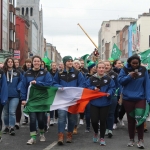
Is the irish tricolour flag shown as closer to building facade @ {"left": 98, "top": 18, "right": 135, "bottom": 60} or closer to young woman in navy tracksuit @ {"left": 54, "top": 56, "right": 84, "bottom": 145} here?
young woman in navy tracksuit @ {"left": 54, "top": 56, "right": 84, "bottom": 145}

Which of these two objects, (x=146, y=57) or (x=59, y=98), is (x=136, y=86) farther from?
(x=146, y=57)

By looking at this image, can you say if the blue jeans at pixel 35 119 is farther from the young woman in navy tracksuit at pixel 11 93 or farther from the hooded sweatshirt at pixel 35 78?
the young woman in navy tracksuit at pixel 11 93

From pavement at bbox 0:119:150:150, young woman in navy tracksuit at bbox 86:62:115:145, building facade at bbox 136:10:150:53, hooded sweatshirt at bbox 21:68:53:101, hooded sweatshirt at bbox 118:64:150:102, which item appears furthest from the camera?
building facade at bbox 136:10:150:53

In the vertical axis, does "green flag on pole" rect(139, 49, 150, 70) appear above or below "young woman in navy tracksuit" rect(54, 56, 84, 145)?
above

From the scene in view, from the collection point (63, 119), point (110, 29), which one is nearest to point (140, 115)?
point (63, 119)

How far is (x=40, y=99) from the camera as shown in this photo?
30.0 ft

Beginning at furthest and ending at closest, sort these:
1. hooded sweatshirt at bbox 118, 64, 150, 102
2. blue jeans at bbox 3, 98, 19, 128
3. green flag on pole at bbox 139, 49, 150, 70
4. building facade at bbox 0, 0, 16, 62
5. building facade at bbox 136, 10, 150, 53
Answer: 1. building facade at bbox 136, 10, 150, 53
2. building facade at bbox 0, 0, 16, 62
3. green flag on pole at bbox 139, 49, 150, 70
4. blue jeans at bbox 3, 98, 19, 128
5. hooded sweatshirt at bbox 118, 64, 150, 102

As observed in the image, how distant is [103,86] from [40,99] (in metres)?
1.48

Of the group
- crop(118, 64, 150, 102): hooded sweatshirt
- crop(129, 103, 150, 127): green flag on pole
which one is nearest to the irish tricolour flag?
crop(118, 64, 150, 102): hooded sweatshirt

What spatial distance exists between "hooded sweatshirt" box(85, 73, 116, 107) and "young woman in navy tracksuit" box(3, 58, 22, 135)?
2.39 metres

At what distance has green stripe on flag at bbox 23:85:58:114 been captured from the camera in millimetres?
8961

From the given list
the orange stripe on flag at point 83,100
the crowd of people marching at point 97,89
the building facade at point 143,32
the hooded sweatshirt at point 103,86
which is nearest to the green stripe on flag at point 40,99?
the crowd of people marching at point 97,89

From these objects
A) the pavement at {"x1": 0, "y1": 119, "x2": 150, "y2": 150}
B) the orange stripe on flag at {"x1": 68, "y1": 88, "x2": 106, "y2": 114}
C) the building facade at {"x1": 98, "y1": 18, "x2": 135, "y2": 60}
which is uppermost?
the building facade at {"x1": 98, "y1": 18, "x2": 135, "y2": 60}

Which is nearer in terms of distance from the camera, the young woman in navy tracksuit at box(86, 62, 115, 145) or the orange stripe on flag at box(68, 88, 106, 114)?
the young woman in navy tracksuit at box(86, 62, 115, 145)
